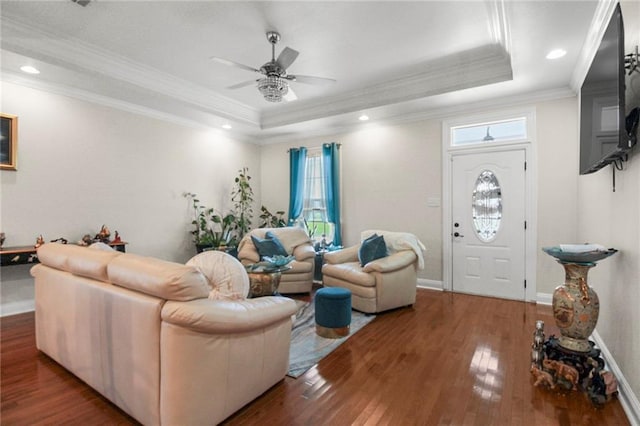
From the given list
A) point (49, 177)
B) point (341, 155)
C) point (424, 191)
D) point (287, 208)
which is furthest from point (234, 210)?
point (424, 191)

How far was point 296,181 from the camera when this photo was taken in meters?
6.34

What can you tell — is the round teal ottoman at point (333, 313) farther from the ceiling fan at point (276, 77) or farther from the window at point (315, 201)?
the window at point (315, 201)

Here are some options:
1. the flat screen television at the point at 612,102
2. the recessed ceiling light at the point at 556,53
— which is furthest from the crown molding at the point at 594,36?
the flat screen television at the point at 612,102

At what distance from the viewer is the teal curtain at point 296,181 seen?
6.32 meters

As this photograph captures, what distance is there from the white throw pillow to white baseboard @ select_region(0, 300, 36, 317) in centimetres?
330

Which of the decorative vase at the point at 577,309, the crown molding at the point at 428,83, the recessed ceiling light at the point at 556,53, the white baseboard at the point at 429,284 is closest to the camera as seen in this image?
the decorative vase at the point at 577,309

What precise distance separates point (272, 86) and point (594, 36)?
309 cm

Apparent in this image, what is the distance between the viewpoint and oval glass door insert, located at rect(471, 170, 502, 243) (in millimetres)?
4512

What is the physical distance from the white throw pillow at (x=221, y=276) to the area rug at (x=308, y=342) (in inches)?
33.7

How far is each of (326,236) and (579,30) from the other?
4.54 metres

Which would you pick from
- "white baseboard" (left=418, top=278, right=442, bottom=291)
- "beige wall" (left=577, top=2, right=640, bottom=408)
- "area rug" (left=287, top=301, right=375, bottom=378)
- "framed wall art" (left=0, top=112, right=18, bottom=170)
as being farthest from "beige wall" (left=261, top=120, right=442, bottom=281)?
"framed wall art" (left=0, top=112, right=18, bottom=170)

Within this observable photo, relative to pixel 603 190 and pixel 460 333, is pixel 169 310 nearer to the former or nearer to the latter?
pixel 460 333

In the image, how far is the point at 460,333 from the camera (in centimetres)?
325

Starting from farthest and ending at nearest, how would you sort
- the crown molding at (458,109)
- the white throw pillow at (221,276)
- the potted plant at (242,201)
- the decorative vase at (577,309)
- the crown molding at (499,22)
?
the potted plant at (242,201) → the crown molding at (458,109) → the crown molding at (499,22) → the decorative vase at (577,309) → the white throw pillow at (221,276)
